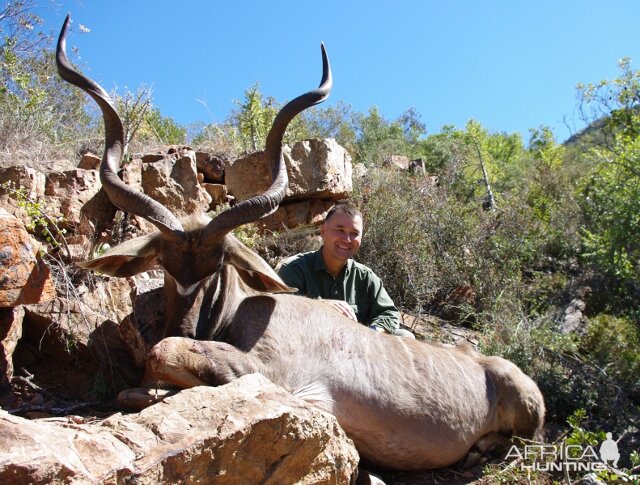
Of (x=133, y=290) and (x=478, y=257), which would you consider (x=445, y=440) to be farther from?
(x=478, y=257)

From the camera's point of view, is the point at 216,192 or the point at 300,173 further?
the point at 216,192

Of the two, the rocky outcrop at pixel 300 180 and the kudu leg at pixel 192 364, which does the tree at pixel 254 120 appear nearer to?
the rocky outcrop at pixel 300 180

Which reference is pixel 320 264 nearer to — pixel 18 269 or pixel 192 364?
pixel 192 364

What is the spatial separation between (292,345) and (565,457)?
2.14 m

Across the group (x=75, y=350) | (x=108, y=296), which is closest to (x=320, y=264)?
(x=108, y=296)

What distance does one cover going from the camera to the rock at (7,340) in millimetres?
4656

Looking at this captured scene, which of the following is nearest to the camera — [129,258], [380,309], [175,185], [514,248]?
[129,258]

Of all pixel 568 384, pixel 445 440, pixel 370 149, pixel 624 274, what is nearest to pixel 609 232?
pixel 624 274

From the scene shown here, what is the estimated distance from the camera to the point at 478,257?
9180 millimetres

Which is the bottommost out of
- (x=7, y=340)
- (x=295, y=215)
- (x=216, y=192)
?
(x=7, y=340)

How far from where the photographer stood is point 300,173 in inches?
383

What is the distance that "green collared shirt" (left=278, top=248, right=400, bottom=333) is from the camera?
20.0 ft

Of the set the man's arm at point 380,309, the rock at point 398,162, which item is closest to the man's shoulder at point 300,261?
the man's arm at point 380,309

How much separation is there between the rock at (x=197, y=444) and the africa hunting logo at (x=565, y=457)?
1681mm
